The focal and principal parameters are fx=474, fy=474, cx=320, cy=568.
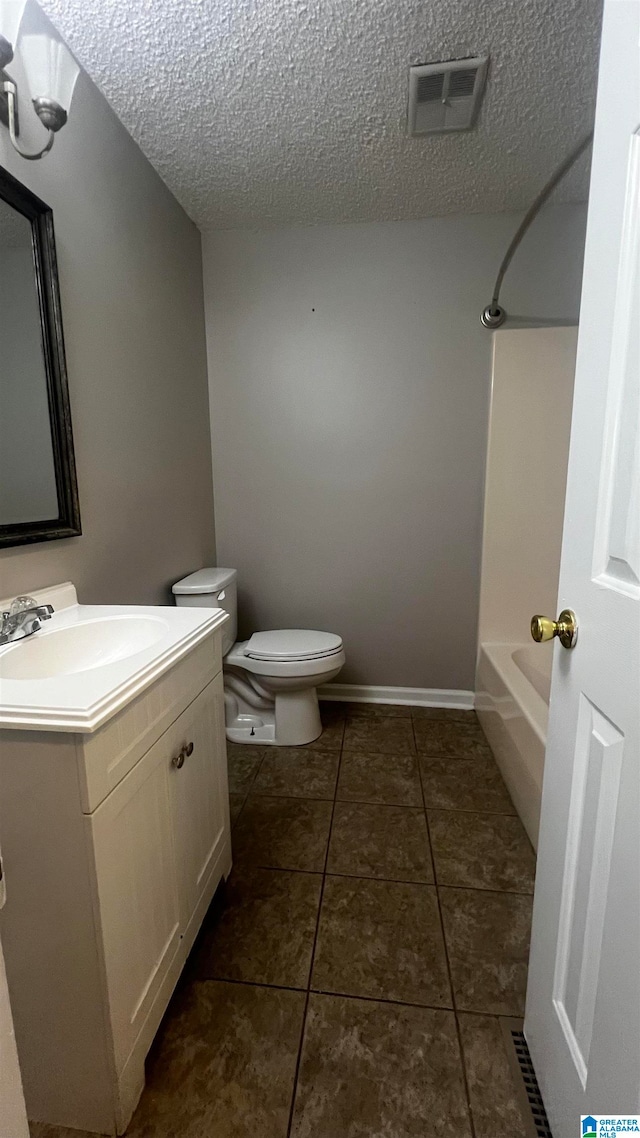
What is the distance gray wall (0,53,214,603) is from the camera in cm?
132

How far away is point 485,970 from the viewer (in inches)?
45.1

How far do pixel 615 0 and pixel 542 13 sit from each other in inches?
37.4

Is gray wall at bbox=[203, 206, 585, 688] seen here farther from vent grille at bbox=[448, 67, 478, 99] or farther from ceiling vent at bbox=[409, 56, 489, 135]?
vent grille at bbox=[448, 67, 478, 99]

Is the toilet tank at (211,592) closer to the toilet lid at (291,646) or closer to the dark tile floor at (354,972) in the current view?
the toilet lid at (291,646)

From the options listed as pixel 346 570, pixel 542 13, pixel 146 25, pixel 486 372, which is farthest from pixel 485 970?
pixel 146 25

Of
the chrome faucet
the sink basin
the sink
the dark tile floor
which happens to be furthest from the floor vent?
the chrome faucet

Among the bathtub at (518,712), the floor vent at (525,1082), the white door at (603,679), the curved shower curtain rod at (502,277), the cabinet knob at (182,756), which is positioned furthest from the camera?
the curved shower curtain rod at (502,277)

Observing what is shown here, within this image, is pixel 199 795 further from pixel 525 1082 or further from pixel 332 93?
pixel 332 93

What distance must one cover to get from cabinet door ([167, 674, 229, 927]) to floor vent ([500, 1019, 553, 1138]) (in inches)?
28.7

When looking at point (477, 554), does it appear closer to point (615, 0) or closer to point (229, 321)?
point (229, 321)

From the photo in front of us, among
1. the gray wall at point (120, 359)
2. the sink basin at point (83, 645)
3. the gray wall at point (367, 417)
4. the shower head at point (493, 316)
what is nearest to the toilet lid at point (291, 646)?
the gray wall at point (367, 417)

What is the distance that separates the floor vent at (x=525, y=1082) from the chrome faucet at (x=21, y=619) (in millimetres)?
1334

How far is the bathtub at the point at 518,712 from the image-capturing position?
1.56 metres

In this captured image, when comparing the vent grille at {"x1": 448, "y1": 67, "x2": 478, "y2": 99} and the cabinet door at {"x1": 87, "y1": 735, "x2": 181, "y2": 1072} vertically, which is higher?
the vent grille at {"x1": 448, "y1": 67, "x2": 478, "y2": 99}
